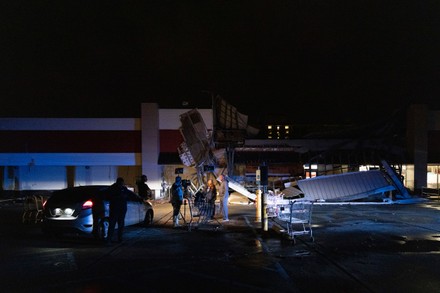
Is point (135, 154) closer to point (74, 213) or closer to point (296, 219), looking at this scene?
point (74, 213)

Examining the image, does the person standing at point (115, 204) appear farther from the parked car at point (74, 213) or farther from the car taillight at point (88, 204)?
the car taillight at point (88, 204)

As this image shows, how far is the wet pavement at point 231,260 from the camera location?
734 centimetres

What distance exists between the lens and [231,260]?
30.6ft

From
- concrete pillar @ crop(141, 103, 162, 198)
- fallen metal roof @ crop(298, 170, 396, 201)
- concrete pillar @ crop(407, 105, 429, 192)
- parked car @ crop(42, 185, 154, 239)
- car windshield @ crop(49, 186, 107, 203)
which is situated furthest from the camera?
concrete pillar @ crop(407, 105, 429, 192)

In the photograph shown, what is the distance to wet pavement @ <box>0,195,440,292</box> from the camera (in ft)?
24.1

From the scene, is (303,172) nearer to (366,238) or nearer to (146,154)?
(146,154)

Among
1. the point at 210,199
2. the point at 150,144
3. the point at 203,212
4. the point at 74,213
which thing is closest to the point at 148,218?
the point at 203,212

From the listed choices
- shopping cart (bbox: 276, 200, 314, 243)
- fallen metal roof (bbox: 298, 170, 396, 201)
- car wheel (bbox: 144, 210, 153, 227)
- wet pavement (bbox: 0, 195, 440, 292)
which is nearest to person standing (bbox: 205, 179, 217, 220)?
wet pavement (bbox: 0, 195, 440, 292)

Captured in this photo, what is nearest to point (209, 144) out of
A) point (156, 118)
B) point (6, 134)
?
point (156, 118)

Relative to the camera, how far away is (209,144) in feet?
83.2

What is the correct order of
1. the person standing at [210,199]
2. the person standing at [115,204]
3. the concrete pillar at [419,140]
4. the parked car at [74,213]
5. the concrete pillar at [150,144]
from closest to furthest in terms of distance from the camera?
the person standing at [115,204] < the parked car at [74,213] < the person standing at [210,199] < the concrete pillar at [150,144] < the concrete pillar at [419,140]

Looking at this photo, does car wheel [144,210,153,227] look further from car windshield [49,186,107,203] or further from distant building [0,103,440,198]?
distant building [0,103,440,198]

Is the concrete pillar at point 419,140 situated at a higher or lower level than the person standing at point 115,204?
higher

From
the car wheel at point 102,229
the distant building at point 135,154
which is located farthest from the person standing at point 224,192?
the distant building at point 135,154
